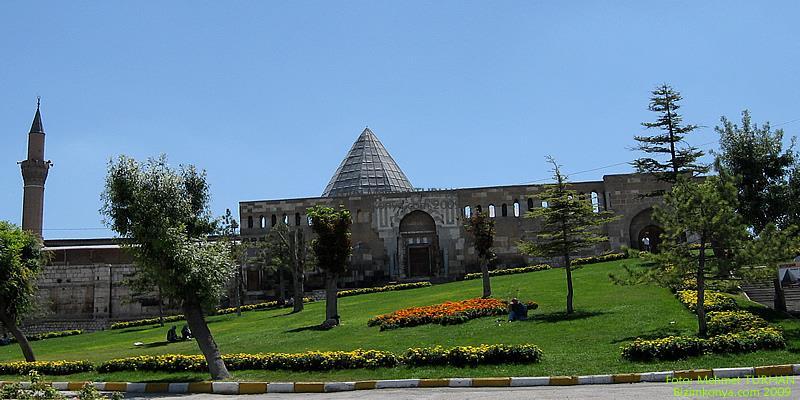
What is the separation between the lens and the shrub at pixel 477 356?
17.6 meters

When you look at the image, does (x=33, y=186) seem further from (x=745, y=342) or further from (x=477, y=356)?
(x=745, y=342)

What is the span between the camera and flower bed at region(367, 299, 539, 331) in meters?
25.3

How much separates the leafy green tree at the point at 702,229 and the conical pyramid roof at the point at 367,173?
46.2m

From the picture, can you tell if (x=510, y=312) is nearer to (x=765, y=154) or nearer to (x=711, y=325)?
(x=711, y=325)

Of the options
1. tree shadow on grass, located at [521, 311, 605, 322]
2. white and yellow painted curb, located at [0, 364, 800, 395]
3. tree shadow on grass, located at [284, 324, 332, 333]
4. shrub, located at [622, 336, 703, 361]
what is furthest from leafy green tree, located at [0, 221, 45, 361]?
shrub, located at [622, 336, 703, 361]

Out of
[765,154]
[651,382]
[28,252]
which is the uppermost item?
[765,154]

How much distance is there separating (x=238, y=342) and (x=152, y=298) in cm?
2770

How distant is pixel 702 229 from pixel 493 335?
646 centimetres

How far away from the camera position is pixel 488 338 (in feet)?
69.6

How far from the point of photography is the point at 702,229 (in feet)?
65.0

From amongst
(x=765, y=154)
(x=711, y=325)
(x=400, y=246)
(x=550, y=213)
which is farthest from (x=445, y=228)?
(x=711, y=325)

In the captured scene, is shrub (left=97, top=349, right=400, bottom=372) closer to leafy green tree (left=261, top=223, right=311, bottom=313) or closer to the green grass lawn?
the green grass lawn

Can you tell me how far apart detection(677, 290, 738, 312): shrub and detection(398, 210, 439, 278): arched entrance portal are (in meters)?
27.7

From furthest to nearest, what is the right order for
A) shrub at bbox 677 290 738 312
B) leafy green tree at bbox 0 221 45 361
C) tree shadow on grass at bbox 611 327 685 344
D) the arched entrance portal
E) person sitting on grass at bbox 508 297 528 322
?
the arched entrance portal
person sitting on grass at bbox 508 297 528 322
leafy green tree at bbox 0 221 45 361
shrub at bbox 677 290 738 312
tree shadow on grass at bbox 611 327 685 344
